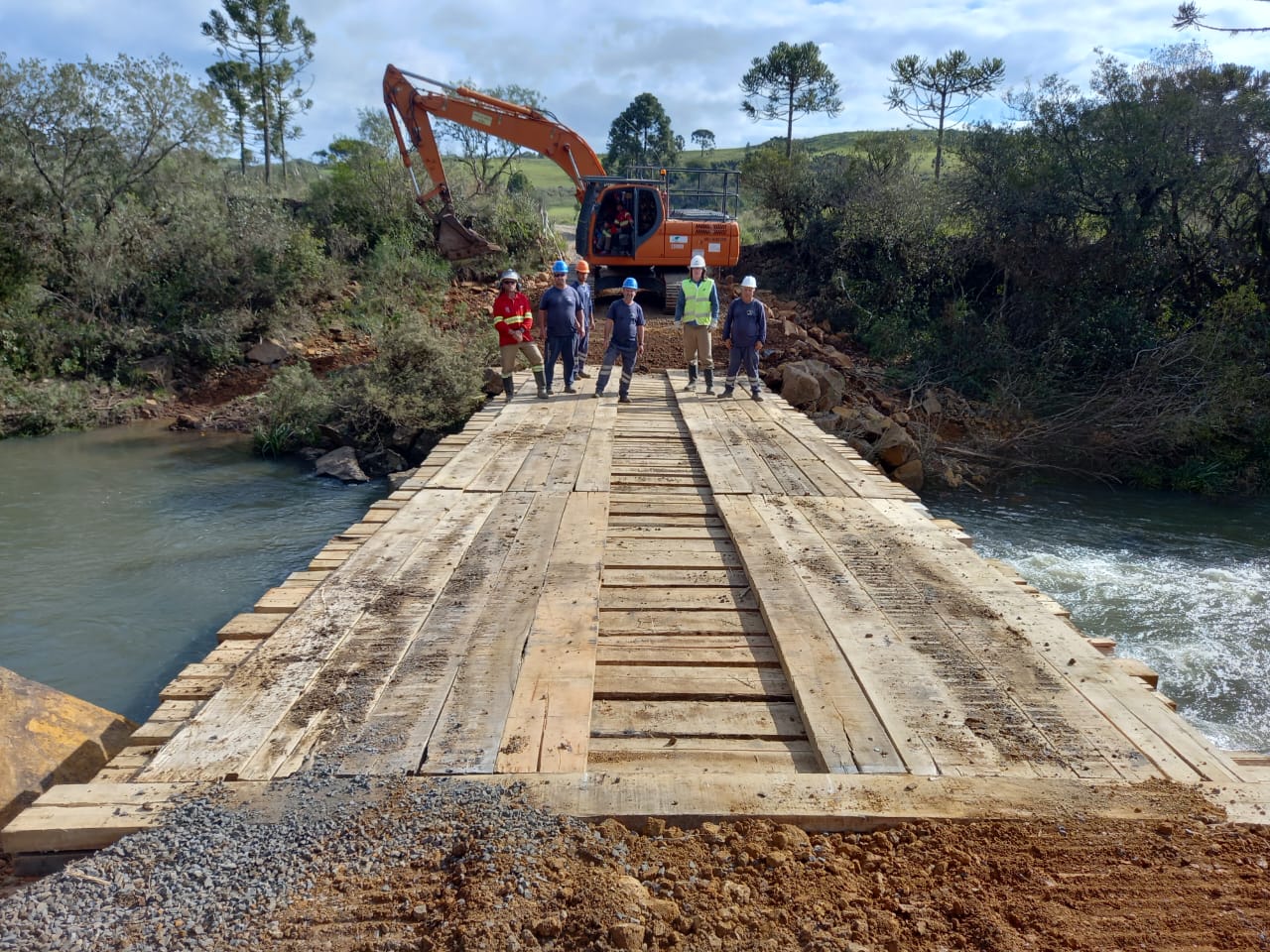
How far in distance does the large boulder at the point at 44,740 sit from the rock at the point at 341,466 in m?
8.10

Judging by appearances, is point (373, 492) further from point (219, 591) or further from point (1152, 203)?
point (1152, 203)

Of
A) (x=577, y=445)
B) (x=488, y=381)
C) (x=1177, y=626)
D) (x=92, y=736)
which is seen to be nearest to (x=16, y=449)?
(x=488, y=381)

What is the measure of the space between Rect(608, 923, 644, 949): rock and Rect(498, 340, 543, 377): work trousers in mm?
8804

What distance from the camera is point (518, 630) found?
157 inches

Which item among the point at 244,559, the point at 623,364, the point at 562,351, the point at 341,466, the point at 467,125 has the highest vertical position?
the point at 467,125

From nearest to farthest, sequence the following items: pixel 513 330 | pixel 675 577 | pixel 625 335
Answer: pixel 675 577 < pixel 625 335 < pixel 513 330

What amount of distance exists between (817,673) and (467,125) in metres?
14.0

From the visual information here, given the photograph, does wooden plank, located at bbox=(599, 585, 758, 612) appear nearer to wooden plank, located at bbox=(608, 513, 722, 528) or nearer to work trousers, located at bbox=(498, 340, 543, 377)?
wooden plank, located at bbox=(608, 513, 722, 528)

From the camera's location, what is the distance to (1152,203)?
599 inches

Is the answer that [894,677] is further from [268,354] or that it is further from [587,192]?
[268,354]

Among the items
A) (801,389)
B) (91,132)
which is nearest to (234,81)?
(91,132)

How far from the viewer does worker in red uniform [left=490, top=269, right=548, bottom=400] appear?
1059cm

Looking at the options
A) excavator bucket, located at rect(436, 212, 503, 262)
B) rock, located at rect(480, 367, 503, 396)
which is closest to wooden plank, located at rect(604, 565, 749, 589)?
rock, located at rect(480, 367, 503, 396)

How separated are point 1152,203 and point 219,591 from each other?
52.1 feet
